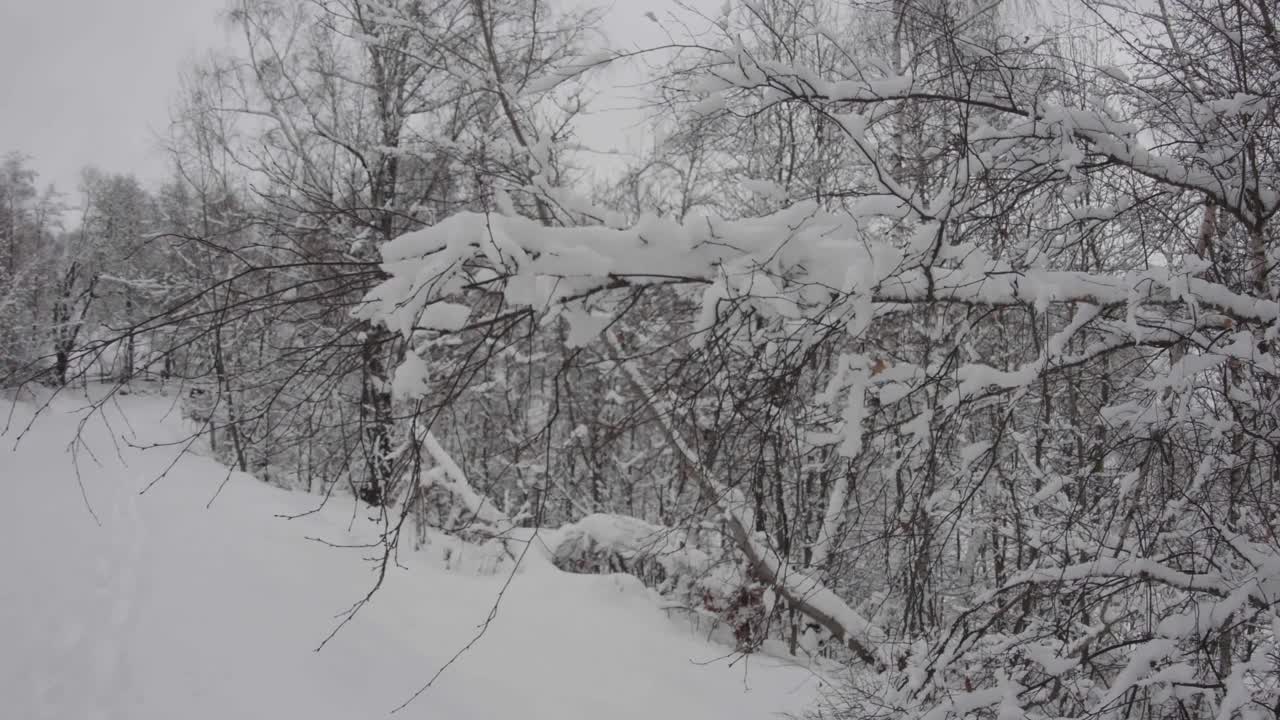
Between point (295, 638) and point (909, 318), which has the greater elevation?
point (909, 318)

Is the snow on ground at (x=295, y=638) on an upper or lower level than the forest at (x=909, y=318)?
lower

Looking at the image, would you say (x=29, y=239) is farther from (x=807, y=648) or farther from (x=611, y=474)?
(x=807, y=648)

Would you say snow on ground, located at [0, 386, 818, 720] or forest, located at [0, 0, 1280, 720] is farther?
snow on ground, located at [0, 386, 818, 720]

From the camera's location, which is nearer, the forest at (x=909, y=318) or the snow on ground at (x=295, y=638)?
the forest at (x=909, y=318)

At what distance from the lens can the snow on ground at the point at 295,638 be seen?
4.15 meters

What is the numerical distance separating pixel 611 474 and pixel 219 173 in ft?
35.7

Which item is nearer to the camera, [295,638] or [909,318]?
[909,318]

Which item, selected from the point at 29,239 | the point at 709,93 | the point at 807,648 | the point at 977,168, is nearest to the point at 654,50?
the point at 709,93

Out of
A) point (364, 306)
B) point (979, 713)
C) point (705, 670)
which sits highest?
point (364, 306)

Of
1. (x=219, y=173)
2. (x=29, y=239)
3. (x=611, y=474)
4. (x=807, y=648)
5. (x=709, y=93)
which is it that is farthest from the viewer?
(x=29, y=239)

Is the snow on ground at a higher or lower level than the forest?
lower

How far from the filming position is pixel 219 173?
1487 centimetres

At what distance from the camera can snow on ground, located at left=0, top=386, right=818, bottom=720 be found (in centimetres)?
415

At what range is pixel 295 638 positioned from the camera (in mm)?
4965
